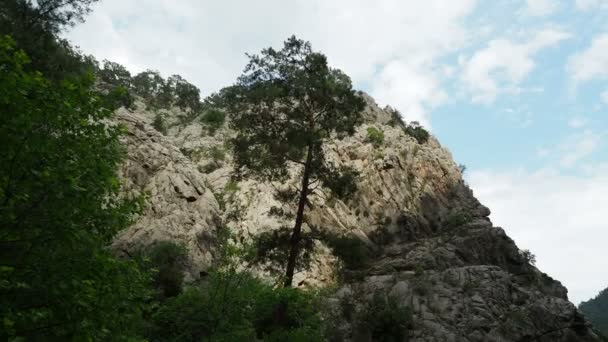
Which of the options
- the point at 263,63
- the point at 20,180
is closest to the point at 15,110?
the point at 20,180

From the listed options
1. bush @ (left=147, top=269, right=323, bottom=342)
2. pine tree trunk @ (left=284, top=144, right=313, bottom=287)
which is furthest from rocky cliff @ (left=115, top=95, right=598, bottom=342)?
bush @ (left=147, top=269, right=323, bottom=342)

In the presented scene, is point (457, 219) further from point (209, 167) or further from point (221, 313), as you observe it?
point (221, 313)

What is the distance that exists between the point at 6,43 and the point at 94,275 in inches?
164

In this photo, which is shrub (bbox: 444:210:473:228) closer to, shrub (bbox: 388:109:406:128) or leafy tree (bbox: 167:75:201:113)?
shrub (bbox: 388:109:406:128)

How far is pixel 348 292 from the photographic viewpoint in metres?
33.2

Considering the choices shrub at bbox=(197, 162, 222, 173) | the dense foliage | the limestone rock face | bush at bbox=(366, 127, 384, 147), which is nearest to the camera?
the limestone rock face

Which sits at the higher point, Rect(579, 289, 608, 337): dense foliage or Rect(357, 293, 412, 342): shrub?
Rect(579, 289, 608, 337): dense foliage

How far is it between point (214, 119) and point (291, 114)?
159 ft

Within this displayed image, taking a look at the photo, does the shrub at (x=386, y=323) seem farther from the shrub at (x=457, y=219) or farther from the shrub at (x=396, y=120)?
the shrub at (x=396, y=120)

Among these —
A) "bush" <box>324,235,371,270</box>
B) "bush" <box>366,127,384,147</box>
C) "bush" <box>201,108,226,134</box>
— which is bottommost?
"bush" <box>324,235,371,270</box>

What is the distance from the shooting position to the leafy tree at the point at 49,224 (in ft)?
22.2

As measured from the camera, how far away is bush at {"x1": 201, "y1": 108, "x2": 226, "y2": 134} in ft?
217

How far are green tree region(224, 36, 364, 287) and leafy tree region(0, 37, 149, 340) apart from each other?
1194cm

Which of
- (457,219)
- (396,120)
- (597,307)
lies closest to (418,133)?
(396,120)
